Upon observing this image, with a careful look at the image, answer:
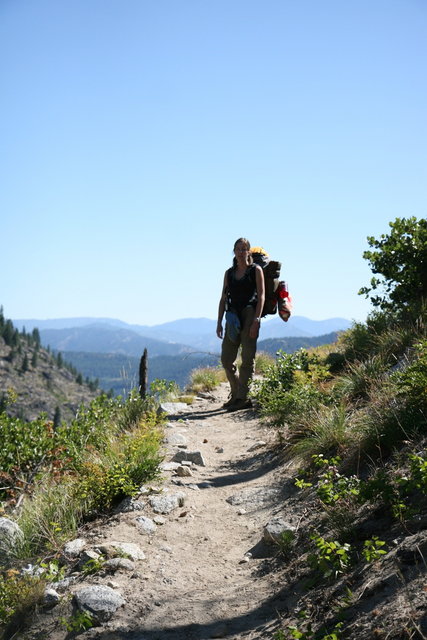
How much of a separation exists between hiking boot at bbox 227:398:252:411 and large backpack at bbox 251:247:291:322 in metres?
1.69

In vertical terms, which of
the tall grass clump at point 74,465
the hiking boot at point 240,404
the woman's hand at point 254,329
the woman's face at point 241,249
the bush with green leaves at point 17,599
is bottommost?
the bush with green leaves at point 17,599

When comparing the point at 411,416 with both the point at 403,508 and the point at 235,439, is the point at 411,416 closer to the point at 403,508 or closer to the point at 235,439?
the point at 403,508

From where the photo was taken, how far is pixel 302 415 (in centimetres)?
746

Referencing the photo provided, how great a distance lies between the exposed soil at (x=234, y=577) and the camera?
3.41 metres

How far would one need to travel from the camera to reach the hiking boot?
35.9ft

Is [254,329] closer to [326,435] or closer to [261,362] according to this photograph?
[326,435]

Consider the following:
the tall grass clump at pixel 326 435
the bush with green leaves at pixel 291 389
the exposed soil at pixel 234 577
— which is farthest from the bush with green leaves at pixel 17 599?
the bush with green leaves at pixel 291 389

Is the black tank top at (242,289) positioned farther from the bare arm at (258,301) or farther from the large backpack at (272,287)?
the large backpack at (272,287)

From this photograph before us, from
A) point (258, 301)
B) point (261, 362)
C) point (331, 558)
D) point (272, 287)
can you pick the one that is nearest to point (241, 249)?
point (258, 301)

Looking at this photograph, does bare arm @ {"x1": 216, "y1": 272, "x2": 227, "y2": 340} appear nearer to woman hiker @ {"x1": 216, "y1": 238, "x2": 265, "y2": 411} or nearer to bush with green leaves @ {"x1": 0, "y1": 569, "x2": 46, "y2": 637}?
woman hiker @ {"x1": 216, "y1": 238, "x2": 265, "y2": 411}

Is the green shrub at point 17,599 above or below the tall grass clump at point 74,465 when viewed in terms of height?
below

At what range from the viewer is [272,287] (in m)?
10.7

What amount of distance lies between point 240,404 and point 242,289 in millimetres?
2312

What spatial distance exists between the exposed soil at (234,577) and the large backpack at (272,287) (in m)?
3.80
